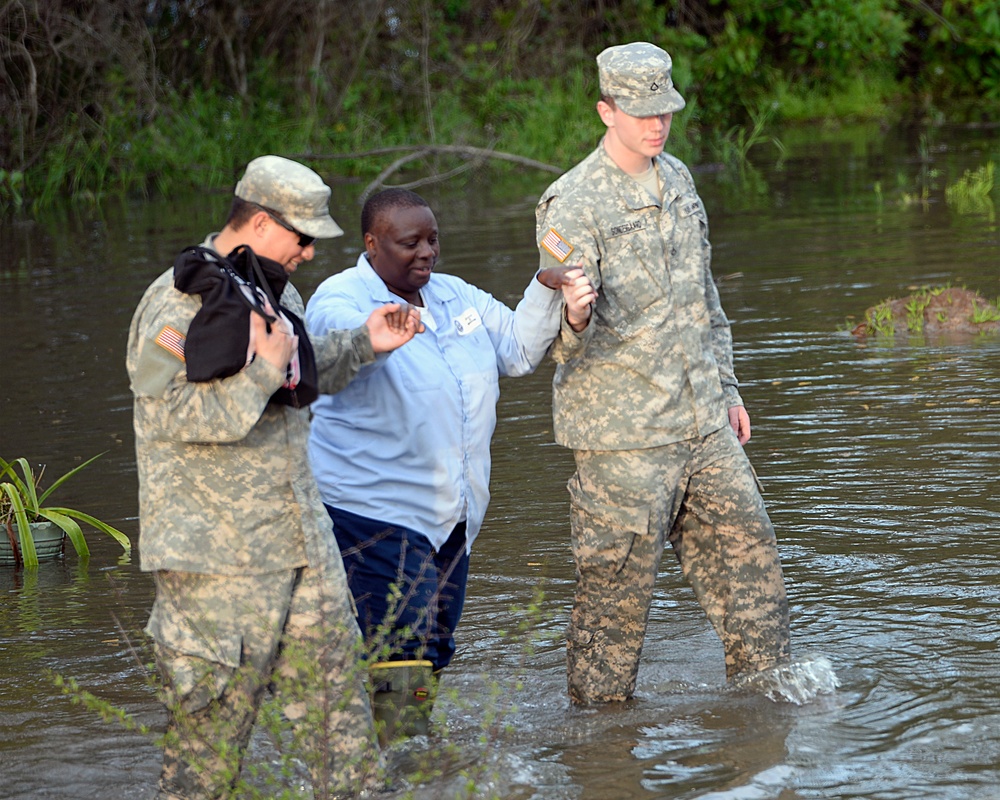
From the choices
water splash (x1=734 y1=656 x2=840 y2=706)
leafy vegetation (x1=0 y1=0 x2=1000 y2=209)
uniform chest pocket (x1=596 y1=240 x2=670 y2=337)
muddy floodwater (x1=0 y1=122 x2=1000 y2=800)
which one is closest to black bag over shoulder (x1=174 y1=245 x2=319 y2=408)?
muddy floodwater (x1=0 y1=122 x2=1000 y2=800)

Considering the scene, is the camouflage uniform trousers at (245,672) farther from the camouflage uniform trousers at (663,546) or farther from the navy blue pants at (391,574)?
the camouflage uniform trousers at (663,546)

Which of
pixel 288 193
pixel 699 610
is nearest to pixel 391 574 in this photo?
pixel 288 193

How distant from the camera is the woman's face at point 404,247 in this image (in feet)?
15.9

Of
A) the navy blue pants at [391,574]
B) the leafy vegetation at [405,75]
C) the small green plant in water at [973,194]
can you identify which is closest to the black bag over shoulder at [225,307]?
the navy blue pants at [391,574]

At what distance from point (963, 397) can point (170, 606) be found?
234 inches

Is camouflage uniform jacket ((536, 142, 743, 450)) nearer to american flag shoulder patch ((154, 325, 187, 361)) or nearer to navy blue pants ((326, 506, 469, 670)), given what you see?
navy blue pants ((326, 506, 469, 670))

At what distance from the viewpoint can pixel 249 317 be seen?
3848mm

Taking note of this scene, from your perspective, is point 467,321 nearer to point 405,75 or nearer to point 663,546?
point 663,546

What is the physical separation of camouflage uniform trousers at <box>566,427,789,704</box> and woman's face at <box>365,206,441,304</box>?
77cm

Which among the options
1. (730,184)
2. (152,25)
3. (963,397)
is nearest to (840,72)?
(730,184)

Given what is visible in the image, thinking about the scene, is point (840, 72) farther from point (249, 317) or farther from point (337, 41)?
point (249, 317)

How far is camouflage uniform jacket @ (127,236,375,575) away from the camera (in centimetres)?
386

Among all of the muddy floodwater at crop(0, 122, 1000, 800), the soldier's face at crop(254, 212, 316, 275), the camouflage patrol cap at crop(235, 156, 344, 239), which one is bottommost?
the muddy floodwater at crop(0, 122, 1000, 800)

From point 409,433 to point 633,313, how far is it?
0.78 m
